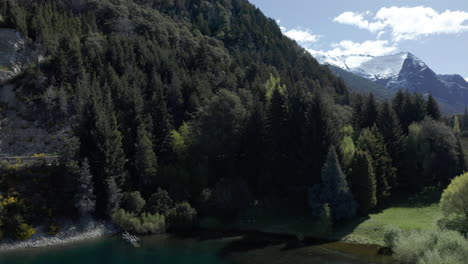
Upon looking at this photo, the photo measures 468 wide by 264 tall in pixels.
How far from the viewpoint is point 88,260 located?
130 feet

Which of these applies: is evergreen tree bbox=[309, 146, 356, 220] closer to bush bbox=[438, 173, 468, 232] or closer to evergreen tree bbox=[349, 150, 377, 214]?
evergreen tree bbox=[349, 150, 377, 214]

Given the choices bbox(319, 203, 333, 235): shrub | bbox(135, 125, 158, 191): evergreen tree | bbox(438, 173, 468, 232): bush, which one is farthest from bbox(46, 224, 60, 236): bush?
bbox(438, 173, 468, 232): bush

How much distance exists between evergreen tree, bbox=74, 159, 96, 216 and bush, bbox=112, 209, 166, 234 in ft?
14.3

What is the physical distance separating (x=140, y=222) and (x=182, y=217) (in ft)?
21.9

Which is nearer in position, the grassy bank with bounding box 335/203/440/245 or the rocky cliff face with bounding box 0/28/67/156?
the grassy bank with bounding box 335/203/440/245

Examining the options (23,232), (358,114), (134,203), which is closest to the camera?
(23,232)

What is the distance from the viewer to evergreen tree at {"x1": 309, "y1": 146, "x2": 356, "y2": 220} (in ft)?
160

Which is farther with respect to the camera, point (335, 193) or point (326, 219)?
point (335, 193)

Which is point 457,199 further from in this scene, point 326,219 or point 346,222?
point 326,219

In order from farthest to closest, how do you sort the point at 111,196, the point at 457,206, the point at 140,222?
the point at 111,196, the point at 140,222, the point at 457,206

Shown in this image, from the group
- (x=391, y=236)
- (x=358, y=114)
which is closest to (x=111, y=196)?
(x=391, y=236)

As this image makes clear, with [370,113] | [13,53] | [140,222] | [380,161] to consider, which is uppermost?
[13,53]

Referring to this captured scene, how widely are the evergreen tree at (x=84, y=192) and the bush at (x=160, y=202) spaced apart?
29.8 ft

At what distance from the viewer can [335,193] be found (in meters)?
49.2
